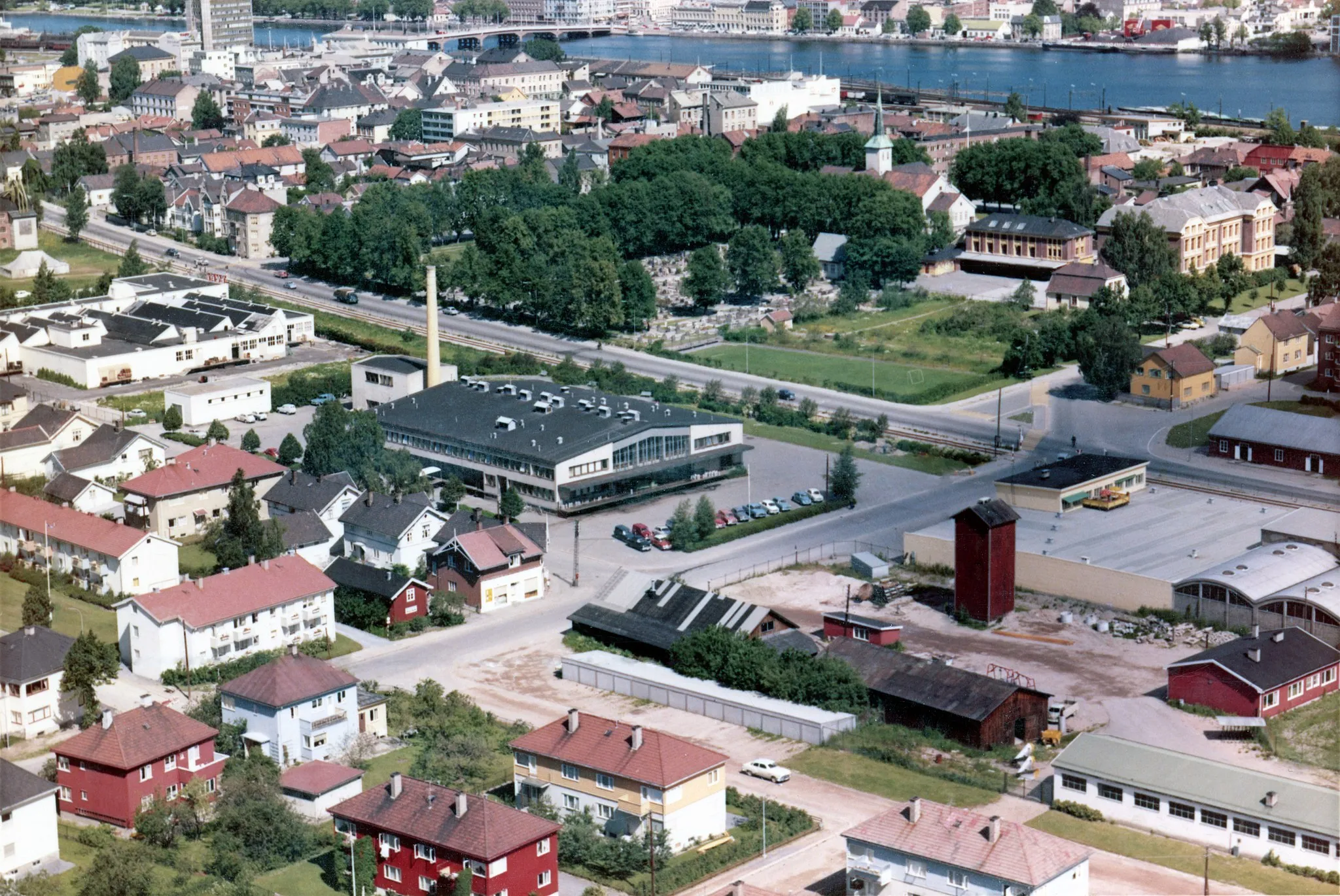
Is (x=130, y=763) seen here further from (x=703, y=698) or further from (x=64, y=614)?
(x=64, y=614)

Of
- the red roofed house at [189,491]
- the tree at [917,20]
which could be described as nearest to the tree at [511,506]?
the red roofed house at [189,491]

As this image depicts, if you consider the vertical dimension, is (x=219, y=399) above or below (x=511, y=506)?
above

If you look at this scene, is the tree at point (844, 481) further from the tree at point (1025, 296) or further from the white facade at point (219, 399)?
the tree at point (1025, 296)

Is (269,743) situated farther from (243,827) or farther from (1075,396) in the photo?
(1075,396)

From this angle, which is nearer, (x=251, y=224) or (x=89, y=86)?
(x=251, y=224)

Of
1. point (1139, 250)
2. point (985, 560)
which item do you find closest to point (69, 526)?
point (985, 560)

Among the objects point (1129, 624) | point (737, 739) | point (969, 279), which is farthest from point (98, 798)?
point (969, 279)
